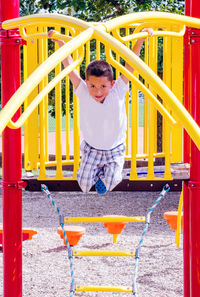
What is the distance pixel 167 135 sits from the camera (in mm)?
3465

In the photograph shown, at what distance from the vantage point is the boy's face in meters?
2.91

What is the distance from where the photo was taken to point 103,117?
299 centimetres

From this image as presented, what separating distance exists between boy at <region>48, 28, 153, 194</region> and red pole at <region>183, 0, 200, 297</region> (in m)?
0.32

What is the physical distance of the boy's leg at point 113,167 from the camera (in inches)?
117

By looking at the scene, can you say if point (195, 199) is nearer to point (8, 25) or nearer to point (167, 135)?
point (167, 135)

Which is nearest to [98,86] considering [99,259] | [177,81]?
[177,81]

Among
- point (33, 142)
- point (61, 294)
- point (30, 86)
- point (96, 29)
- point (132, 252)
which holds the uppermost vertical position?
point (96, 29)

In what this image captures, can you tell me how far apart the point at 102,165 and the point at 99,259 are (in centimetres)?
195

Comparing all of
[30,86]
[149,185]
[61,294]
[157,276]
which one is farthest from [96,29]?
[157,276]

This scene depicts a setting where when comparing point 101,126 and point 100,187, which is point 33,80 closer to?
point 101,126

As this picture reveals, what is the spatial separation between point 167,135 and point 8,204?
1160 millimetres

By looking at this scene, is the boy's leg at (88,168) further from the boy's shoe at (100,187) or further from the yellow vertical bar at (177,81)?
the yellow vertical bar at (177,81)

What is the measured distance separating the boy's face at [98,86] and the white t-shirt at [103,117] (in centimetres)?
4

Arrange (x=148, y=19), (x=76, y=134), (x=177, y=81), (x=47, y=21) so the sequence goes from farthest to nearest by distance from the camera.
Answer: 1. (x=177, y=81)
2. (x=76, y=134)
3. (x=47, y=21)
4. (x=148, y=19)
